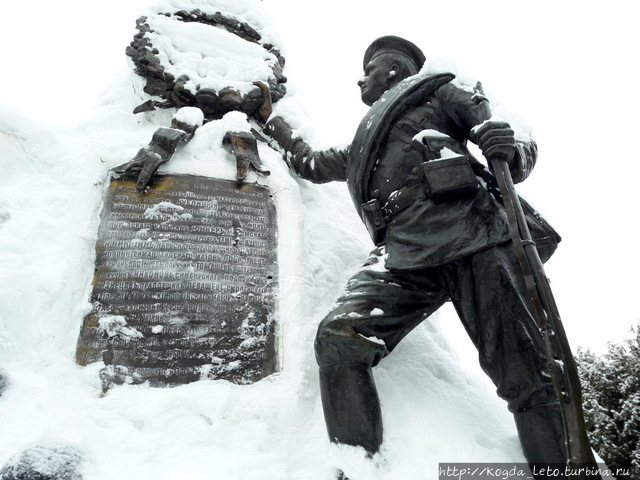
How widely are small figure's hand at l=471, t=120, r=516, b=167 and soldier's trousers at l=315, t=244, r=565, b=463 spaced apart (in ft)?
1.25

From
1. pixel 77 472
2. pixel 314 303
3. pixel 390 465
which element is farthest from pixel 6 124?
pixel 390 465

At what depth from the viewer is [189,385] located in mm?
2451

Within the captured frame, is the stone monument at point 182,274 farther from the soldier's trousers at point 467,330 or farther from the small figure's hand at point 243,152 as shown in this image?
the soldier's trousers at point 467,330

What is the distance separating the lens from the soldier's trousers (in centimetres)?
211

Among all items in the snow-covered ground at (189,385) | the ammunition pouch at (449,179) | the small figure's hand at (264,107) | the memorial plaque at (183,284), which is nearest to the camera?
the snow-covered ground at (189,385)

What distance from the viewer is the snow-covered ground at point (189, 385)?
2.12 meters

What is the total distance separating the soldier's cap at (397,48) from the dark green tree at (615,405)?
7826 mm

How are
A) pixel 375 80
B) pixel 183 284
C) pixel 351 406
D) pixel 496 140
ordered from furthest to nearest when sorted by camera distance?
pixel 375 80 < pixel 183 284 < pixel 496 140 < pixel 351 406

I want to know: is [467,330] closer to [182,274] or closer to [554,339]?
[554,339]

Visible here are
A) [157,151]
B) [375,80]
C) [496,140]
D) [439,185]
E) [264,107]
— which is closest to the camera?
[496,140]

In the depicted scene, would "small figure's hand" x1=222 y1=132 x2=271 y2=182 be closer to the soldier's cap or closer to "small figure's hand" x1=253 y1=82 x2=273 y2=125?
"small figure's hand" x1=253 y1=82 x2=273 y2=125

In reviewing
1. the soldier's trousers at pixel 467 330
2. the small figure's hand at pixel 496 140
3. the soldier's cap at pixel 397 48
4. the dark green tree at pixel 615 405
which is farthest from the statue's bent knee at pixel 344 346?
the dark green tree at pixel 615 405

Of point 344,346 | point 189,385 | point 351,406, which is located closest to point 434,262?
point 344,346

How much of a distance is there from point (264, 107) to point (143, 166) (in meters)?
1.26
